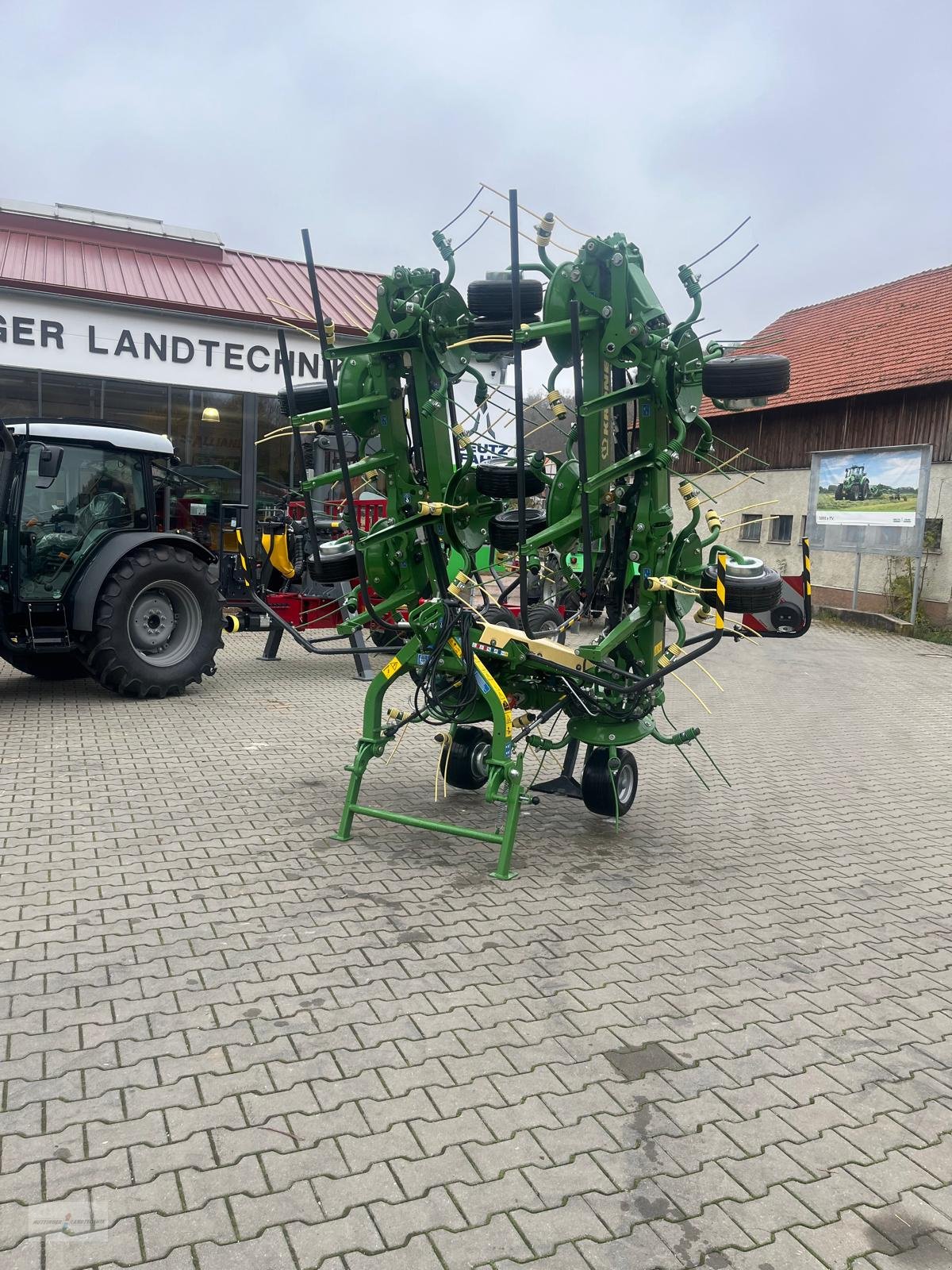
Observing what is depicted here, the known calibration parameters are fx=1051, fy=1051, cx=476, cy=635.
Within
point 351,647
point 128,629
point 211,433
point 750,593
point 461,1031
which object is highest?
point 211,433

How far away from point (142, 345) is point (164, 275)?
71.4 inches

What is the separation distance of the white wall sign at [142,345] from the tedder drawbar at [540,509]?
33.0 ft

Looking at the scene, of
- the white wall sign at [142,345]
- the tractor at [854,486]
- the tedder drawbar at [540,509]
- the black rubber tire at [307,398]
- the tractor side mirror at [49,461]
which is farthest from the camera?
the tractor at [854,486]

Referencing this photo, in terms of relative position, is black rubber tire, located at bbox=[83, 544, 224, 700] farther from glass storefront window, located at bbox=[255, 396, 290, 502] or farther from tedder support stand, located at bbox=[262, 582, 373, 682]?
glass storefront window, located at bbox=[255, 396, 290, 502]

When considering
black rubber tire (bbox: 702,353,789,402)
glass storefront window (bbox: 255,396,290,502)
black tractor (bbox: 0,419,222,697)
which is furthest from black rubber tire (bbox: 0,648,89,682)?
glass storefront window (bbox: 255,396,290,502)

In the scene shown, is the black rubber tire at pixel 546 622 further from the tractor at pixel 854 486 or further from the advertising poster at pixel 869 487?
the tractor at pixel 854 486

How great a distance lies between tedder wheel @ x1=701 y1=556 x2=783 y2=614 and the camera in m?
5.11

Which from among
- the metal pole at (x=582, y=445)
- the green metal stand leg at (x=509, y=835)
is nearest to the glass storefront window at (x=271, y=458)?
the metal pole at (x=582, y=445)

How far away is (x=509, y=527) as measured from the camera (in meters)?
5.51

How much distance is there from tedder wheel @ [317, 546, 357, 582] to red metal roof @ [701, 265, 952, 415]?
43.5 feet

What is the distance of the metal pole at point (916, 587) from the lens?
16859 millimetres

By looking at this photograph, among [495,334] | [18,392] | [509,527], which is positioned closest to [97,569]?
[509,527]

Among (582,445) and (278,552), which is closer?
(582,445)

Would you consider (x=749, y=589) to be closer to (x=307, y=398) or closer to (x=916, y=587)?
(x=307, y=398)
